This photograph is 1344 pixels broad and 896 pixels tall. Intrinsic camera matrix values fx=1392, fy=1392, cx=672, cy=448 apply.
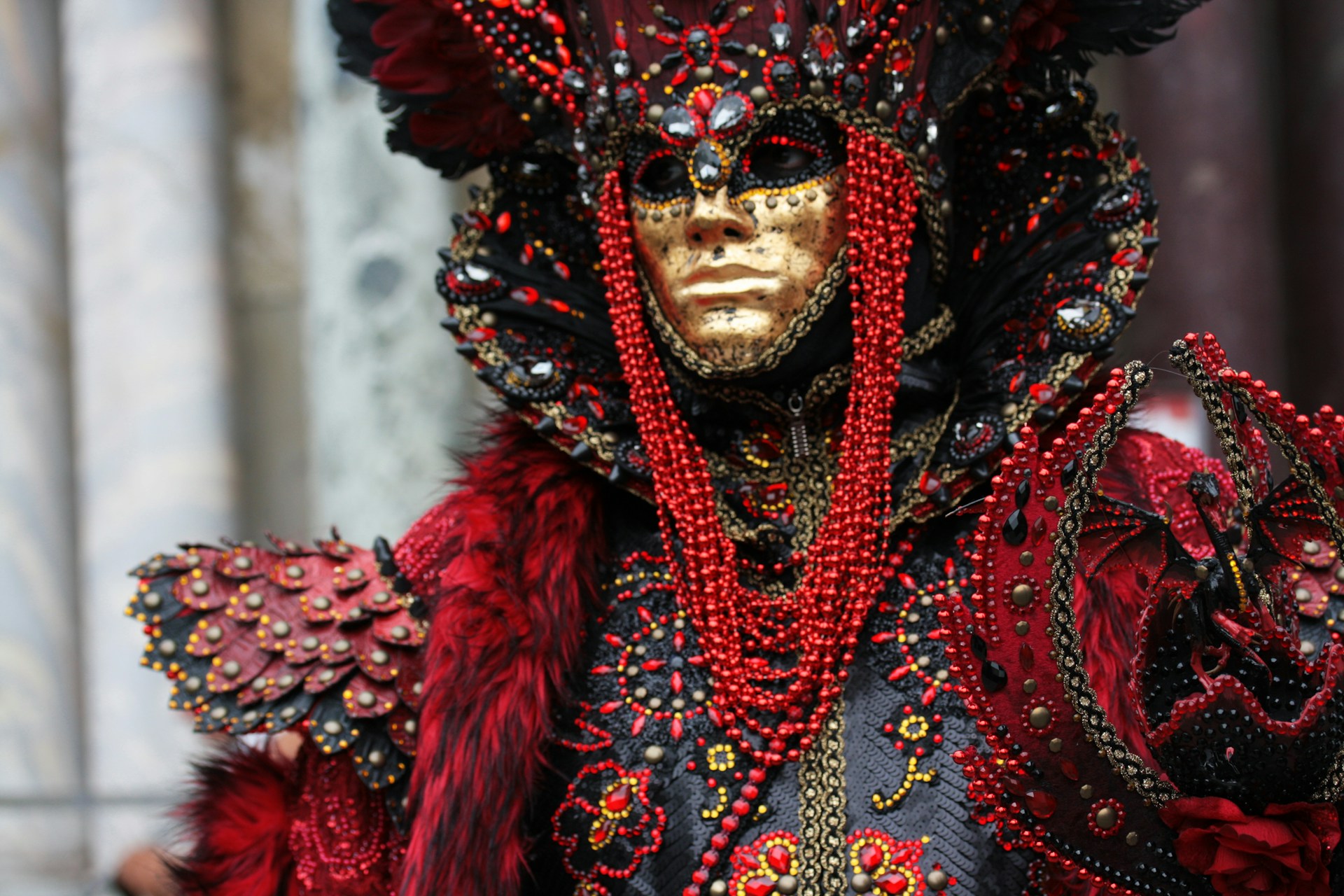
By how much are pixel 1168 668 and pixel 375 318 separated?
1.56 m

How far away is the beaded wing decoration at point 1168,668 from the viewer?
95 cm

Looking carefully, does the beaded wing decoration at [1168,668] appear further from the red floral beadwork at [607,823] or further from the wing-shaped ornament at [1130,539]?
the red floral beadwork at [607,823]

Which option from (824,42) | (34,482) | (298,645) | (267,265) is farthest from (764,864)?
(267,265)

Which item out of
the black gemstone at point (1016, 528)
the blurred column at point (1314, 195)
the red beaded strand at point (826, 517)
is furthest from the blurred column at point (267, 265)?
the black gemstone at point (1016, 528)

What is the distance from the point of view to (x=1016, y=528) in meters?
1.00

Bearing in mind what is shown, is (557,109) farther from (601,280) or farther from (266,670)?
(266,670)

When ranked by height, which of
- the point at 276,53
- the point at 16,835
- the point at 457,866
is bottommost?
the point at 16,835

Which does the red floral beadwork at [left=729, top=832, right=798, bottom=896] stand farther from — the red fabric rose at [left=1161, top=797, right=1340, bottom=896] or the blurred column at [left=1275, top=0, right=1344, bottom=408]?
the blurred column at [left=1275, top=0, right=1344, bottom=408]

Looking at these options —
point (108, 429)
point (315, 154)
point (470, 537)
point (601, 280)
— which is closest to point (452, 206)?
point (315, 154)

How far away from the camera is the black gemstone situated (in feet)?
3.26

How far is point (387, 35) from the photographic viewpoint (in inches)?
58.2

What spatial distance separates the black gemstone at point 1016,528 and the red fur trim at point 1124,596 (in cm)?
11

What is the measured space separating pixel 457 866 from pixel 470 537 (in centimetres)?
31

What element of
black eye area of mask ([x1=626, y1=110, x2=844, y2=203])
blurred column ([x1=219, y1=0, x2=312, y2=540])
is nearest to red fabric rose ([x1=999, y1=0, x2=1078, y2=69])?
black eye area of mask ([x1=626, y1=110, x2=844, y2=203])
